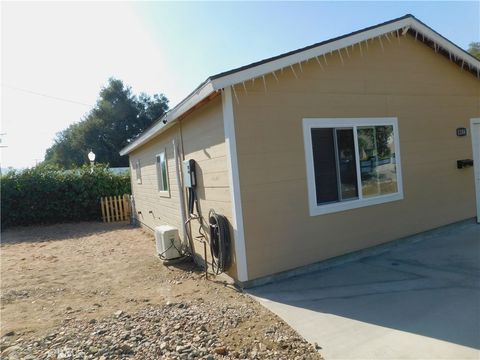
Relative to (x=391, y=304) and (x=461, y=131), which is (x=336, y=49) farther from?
(x=461, y=131)

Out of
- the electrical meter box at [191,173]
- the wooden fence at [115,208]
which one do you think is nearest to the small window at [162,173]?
the electrical meter box at [191,173]

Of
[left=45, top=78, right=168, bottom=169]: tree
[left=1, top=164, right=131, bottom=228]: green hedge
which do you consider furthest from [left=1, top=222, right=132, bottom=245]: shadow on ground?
[left=45, top=78, right=168, bottom=169]: tree

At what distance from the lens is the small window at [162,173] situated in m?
7.31

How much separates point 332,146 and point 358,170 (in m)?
0.61

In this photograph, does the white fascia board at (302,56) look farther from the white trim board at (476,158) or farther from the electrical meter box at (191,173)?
the white trim board at (476,158)

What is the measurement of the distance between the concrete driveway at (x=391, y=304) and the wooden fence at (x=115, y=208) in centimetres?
1086

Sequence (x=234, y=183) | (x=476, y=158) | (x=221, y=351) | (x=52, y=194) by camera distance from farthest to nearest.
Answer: (x=52, y=194)
(x=476, y=158)
(x=234, y=183)
(x=221, y=351)

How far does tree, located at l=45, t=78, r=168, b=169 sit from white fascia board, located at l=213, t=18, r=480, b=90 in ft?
94.3

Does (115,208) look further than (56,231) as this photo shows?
→ Yes

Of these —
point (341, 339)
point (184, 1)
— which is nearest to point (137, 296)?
point (341, 339)

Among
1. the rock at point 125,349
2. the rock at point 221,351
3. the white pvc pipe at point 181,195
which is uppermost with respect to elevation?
the white pvc pipe at point 181,195

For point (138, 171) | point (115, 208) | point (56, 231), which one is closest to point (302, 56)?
Result: point (138, 171)

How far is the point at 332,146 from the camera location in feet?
16.5

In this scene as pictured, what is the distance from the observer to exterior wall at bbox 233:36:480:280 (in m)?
4.37
